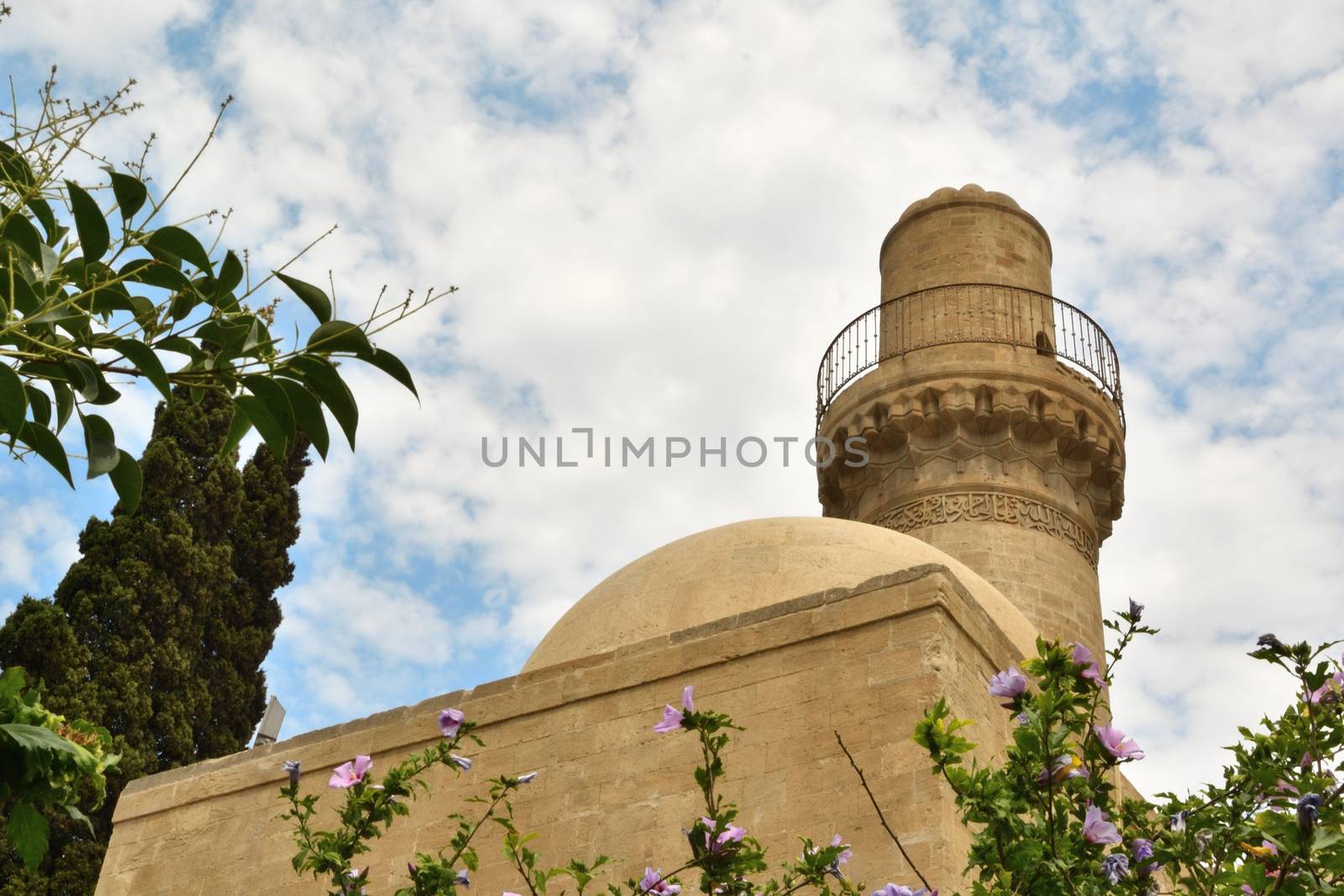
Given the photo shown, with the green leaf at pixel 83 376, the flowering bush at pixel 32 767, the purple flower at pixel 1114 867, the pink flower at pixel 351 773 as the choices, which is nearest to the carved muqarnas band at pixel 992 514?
the pink flower at pixel 351 773

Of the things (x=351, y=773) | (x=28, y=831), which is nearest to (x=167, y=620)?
(x=351, y=773)

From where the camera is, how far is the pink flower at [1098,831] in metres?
3.08

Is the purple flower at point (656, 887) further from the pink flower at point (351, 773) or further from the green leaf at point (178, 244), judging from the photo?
the green leaf at point (178, 244)

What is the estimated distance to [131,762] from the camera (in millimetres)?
9703

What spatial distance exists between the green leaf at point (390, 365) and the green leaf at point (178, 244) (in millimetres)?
283

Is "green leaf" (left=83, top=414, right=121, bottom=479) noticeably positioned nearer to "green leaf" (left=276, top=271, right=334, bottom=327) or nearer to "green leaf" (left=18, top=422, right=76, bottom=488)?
"green leaf" (left=18, top=422, right=76, bottom=488)

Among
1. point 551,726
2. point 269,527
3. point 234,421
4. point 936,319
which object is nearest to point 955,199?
point 936,319

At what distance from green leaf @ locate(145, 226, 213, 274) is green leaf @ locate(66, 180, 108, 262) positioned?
0.29ft

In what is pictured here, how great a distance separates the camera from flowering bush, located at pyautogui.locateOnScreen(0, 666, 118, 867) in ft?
8.25

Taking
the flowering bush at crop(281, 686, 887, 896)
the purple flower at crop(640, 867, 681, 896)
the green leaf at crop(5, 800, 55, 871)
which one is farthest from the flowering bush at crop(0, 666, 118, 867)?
the purple flower at crop(640, 867, 681, 896)

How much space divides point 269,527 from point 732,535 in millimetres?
6949

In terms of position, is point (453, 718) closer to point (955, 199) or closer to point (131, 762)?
point (131, 762)

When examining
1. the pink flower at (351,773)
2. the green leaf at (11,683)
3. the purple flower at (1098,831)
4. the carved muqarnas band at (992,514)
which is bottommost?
the green leaf at (11,683)

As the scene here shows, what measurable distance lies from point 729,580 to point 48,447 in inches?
165
